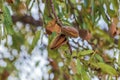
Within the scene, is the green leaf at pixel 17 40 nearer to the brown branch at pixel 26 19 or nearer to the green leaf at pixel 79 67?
the brown branch at pixel 26 19

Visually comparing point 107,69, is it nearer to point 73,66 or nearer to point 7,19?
point 73,66

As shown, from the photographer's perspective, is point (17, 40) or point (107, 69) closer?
point (107, 69)

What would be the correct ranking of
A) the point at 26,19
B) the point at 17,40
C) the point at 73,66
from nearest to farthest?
the point at 73,66 → the point at 17,40 → the point at 26,19

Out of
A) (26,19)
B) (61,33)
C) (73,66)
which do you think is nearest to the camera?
(61,33)

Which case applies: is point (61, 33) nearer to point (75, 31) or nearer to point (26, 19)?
point (75, 31)

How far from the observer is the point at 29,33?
2352 millimetres

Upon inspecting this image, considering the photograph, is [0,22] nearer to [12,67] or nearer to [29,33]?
[12,67]

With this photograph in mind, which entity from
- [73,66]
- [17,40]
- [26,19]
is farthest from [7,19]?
[26,19]

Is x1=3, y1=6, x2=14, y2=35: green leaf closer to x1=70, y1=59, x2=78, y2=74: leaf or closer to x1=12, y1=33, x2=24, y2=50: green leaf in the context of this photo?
x1=70, y1=59, x2=78, y2=74: leaf

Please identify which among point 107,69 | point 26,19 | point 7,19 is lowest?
point 26,19

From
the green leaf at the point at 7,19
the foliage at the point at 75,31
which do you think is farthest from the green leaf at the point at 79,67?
the green leaf at the point at 7,19

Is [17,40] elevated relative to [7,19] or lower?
lower

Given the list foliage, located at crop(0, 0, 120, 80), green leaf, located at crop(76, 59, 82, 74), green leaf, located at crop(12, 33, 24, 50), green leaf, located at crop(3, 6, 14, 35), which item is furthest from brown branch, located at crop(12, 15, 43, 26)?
green leaf, located at crop(76, 59, 82, 74)

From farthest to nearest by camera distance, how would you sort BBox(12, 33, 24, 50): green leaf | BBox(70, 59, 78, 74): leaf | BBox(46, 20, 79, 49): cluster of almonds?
BBox(12, 33, 24, 50): green leaf < BBox(70, 59, 78, 74): leaf < BBox(46, 20, 79, 49): cluster of almonds
